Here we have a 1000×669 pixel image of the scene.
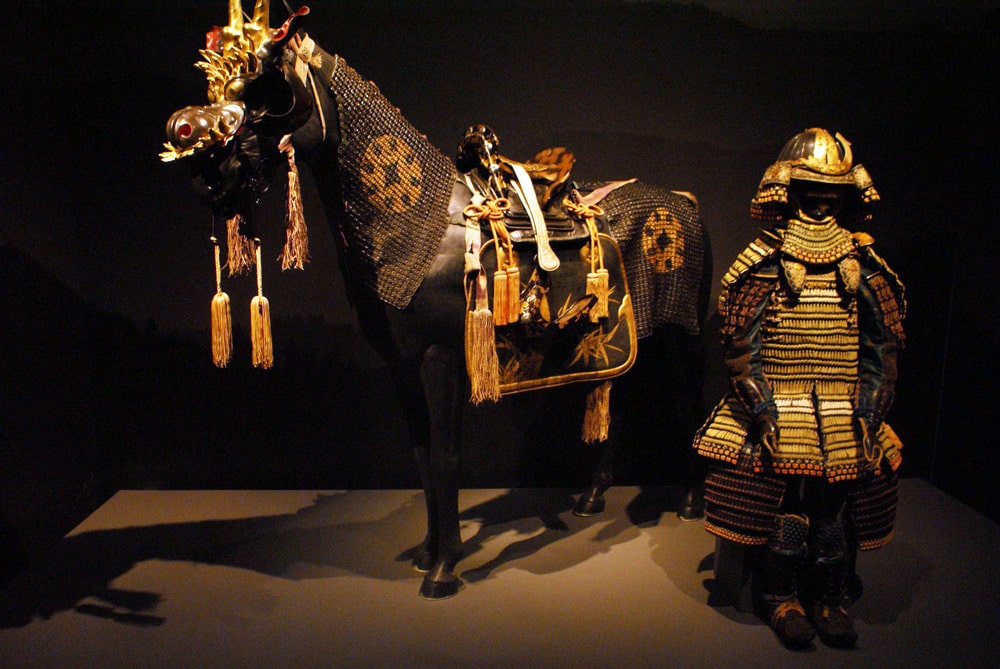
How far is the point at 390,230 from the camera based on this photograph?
7.87ft

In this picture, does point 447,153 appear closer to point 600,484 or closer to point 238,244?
point 238,244

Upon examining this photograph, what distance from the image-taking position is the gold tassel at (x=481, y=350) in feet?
7.94

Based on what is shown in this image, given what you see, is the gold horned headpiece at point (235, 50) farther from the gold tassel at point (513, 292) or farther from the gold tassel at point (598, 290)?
the gold tassel at point (598, 290)

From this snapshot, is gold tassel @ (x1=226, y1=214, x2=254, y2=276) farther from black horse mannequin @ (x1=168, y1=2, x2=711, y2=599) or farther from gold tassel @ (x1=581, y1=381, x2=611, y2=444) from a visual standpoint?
gold tassel @ (x1=581, y1=381, x2=611, y2=444)

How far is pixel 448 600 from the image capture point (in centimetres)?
259

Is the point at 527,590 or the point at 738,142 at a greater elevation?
the point at 738,142

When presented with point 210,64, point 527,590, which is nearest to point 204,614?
point 527,590

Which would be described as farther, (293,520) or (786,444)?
(293,520)

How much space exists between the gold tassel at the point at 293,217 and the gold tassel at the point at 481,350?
0.59 m

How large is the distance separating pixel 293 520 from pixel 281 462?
1.49ft

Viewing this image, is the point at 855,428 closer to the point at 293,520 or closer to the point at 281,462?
the point at 293,520

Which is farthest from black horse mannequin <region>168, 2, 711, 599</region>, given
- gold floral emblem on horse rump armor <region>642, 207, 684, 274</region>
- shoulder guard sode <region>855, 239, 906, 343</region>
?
shoulder guard sode <region>855, 239, 906, 343</region>

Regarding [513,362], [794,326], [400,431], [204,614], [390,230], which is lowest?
[204,614]

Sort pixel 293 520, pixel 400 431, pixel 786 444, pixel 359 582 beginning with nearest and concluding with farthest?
pixel 786 444
pixel 359 582
pixel 293 520
pixel 400 431
